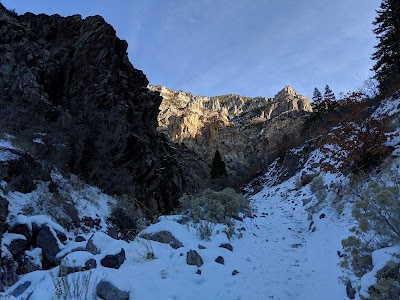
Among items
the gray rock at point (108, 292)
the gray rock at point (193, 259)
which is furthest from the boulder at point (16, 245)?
the gray rock at point (193, 259)

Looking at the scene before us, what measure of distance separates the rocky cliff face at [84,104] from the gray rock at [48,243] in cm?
725

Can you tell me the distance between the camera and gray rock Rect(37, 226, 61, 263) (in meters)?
6.18

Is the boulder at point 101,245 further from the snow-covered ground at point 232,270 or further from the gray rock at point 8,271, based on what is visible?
the gray rock at point 8,271

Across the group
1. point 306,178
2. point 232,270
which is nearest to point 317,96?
point 306,178

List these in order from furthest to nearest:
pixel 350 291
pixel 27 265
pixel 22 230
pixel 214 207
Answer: pixel 214 207, pixel 22 230, pixel 27 265, pixel 350 291

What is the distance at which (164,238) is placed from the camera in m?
6.80

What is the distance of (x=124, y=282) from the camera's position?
426 cm

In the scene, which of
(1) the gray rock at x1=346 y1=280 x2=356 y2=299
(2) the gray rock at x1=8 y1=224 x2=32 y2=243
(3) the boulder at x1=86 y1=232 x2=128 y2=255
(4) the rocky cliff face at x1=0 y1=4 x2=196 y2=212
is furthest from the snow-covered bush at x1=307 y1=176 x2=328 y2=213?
(4) the rocky cliff face at x1=0 y1=4 x2=196 y2=212

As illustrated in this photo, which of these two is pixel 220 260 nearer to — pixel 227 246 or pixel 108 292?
pixel 227 246

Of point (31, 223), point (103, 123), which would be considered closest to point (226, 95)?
point (103, 123)

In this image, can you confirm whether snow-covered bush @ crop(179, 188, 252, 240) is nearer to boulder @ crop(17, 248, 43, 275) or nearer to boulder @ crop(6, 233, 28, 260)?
boulder @ crop(17, 248, 43, 275)

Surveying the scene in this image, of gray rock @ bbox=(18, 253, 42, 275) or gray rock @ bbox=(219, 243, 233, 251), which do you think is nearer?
gray rock @ bbox=(18, 253, 42, 275)

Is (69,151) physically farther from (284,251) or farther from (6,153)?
(284,251)

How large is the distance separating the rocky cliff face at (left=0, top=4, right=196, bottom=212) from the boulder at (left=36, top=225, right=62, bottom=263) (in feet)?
23.7
